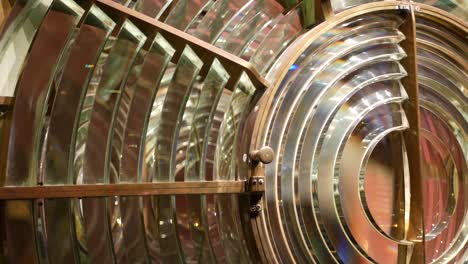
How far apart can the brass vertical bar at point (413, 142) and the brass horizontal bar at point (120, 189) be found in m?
0.56

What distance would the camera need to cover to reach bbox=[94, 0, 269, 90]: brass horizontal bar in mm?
1747

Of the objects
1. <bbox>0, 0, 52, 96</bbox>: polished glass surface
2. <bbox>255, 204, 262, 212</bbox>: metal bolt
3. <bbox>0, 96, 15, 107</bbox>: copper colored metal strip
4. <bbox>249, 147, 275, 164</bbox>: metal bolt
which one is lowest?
<bbox>255, 204, 262, 212</bbox>: metal bolt

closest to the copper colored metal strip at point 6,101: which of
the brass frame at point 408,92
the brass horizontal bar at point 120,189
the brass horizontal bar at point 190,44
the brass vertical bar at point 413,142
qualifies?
the brass horizontal bar at point 120,189

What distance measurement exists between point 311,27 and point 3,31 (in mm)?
822

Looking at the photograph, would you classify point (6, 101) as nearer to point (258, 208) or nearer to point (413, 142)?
A: point (258, 208)

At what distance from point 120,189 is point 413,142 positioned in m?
0.90

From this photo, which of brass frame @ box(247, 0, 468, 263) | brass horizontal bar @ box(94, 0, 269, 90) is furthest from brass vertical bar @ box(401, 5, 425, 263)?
brass horizontal bar @ box(94, 0, 269, 90)

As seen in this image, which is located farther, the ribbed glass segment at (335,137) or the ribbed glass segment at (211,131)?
the ribbed glass segment at (335,137)

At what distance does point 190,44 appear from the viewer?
1.82 meters

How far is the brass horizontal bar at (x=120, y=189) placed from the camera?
163cm

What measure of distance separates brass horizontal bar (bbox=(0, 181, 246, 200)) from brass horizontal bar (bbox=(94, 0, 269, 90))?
28cm

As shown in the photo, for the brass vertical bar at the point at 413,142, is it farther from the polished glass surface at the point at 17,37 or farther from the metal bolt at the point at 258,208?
the polished glass surface at the point at 17,37

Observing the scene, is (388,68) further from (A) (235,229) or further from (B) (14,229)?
(B) (14,229)

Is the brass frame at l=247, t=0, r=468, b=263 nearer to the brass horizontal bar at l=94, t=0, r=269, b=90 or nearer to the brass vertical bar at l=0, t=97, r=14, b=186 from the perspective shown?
the brass horizontal bar at l=94, t=0, r=269, b=90
